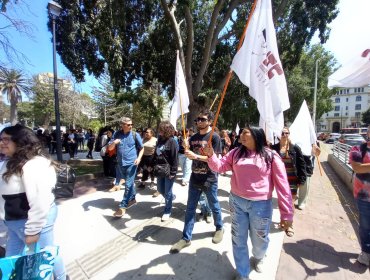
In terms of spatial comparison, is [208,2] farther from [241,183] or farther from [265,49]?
[241,183]

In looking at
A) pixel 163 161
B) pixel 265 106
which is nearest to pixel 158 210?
pixel 163 161

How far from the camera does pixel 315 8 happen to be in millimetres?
10562

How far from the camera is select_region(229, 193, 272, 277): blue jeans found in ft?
8.88

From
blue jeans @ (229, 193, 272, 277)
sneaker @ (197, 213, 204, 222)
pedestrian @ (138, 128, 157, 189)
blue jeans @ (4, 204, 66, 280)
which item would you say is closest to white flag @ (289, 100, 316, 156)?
sneaker @ (197, 213, 204, 222)

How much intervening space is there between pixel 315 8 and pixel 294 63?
2757mm

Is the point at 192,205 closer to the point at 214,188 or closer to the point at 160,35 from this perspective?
the point at 214,188

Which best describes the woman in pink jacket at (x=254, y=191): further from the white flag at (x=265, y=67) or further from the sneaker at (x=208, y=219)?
the sneaker at (x=208, y=219)

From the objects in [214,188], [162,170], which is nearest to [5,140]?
[214,188]

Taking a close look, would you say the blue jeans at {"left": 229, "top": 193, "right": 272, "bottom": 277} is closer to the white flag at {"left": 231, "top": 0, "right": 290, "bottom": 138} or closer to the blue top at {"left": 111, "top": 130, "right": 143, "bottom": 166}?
the white flag at {"left": 231, "top": 0, "right": 290, "bottom": 138}

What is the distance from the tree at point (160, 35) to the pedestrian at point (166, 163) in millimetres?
5651

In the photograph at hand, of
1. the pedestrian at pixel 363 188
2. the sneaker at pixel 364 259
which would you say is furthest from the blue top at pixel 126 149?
the sneaker at pixel 364 259

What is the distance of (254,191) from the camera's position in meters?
2.68

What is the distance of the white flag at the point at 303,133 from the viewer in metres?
5.19

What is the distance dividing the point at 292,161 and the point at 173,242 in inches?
104
